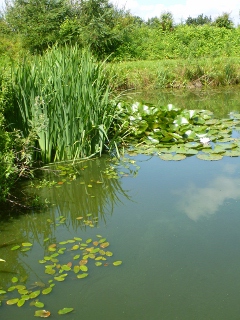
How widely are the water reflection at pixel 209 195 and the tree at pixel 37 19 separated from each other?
1374 cm

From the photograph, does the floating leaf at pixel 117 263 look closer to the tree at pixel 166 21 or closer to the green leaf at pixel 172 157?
the green leaf at pixel 172 157

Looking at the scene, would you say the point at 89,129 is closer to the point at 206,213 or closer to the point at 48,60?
the point at 48,60

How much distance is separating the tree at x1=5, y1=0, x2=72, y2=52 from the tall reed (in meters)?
12.3

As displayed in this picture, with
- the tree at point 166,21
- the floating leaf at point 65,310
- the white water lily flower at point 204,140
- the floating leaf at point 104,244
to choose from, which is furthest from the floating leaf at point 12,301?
the tree at point 166,21

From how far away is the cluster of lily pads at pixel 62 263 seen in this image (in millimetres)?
2451

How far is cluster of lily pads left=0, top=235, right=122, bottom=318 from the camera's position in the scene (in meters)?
2.45

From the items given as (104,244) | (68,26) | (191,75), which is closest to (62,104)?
(104,244)

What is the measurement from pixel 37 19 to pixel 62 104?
14.1 m

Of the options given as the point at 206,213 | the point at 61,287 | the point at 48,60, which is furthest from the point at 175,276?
the point at 48,60

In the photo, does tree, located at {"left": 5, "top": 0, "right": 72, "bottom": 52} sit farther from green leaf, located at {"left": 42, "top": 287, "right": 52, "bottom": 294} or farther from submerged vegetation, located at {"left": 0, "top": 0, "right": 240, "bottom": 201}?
green leaf, located at {"left": 42, "top": 287, "right": 52, "bottom": 294}

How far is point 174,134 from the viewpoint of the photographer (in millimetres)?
5645

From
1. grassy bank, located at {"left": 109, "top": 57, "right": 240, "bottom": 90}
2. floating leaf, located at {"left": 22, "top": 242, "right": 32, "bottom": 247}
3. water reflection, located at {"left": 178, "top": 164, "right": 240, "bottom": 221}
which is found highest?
grassy bank, located at {"left": 109, "top": 57, "right": 240, "bottom": 90}

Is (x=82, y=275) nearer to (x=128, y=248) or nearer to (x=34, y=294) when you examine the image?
(x=34, y=294)

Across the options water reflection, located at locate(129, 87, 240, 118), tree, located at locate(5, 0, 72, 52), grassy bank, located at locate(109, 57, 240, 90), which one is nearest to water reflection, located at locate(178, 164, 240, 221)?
water reflection, located at locate(129, 87, 240, 118)
